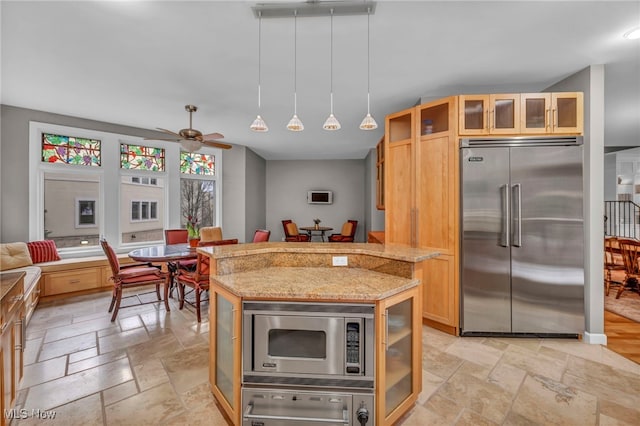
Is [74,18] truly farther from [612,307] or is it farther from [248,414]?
[612,307]

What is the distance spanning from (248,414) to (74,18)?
3128 millimetres

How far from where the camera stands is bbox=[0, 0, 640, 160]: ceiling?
81.8 inches

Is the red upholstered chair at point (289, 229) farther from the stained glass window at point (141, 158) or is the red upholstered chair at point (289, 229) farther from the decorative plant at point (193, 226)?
the stained glass window at point (141, 158)

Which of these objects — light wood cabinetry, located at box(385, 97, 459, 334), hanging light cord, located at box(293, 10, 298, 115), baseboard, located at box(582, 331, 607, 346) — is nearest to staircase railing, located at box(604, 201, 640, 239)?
baseboard, located at box(582, 331, 607, 346)

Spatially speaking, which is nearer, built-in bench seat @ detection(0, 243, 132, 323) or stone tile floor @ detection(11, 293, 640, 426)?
stone tile floor @ detection(11, 293, 640, 426)

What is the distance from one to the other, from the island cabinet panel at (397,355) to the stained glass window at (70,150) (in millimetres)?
5436

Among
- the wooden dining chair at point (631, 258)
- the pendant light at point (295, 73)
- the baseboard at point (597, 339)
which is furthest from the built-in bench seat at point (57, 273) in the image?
the wooden dining chair at point (631, 258)

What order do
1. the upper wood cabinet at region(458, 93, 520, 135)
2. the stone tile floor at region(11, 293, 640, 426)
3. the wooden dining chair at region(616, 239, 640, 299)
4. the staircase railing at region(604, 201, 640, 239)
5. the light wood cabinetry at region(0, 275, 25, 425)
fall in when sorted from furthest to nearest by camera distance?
the staircase railing at region(604, 201, 640, 239)
the wooden dining chair at region(616, 239, 640, 299)
the upper wood cabinet at region(458, 93, 520, 135)
the stone tile floor at region(11, 293, 640, 426)
the light wood cabinetry at region(0, 275, 25, 425)

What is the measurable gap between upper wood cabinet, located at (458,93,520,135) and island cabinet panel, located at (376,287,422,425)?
204 centimetres

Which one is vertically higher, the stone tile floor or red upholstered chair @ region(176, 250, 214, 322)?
red upholstered chair @ region(176, 250, 214, 322)

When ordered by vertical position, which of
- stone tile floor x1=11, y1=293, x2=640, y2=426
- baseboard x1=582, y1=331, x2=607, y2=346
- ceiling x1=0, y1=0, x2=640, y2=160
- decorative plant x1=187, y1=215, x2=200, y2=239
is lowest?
stone tile floor x1=11, y1=293, x2=640, y2=426

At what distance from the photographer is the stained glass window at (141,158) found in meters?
5.01

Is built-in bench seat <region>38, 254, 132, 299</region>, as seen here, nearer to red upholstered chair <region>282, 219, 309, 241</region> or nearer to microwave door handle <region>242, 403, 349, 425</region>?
red upholstered chair <region>282, 219, 309, 241</region>

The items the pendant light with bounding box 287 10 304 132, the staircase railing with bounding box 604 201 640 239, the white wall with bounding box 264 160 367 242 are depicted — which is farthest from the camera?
the white wall with bounding box 264 160 367 242
